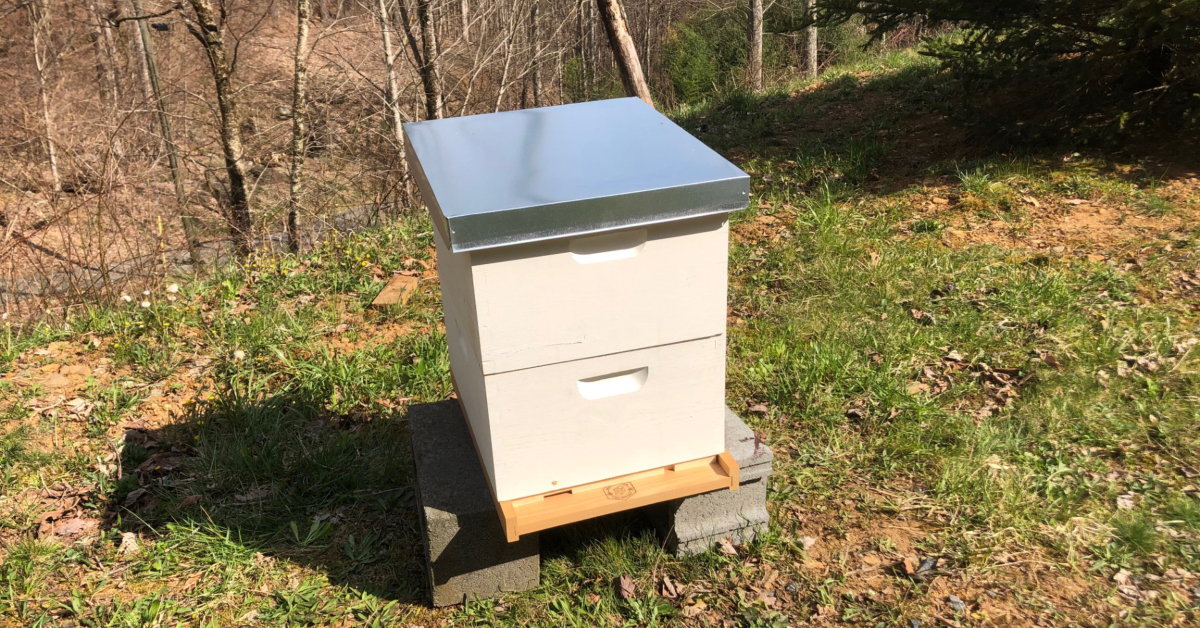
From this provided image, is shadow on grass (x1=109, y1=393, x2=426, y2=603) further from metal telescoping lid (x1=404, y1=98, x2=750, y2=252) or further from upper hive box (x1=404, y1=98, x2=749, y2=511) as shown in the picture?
metal telescoping lid (x1=404, y1=98, x2=750, y2=252)

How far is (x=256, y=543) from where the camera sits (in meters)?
2.95

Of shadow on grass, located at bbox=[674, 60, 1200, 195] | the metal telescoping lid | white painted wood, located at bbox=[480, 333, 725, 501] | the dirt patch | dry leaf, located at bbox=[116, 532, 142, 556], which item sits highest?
the metal telescoping lid

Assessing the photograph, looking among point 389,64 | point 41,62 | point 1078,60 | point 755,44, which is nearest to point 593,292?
point 1078,60

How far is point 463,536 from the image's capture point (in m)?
2.53

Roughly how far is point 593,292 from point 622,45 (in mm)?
5483

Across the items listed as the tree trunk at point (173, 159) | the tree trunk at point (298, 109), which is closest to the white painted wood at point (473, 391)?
the tree trunk at point (173, 159)

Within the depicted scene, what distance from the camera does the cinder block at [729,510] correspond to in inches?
106

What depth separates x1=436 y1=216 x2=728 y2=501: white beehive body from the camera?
205 cm

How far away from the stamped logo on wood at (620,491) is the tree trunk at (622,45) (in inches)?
200

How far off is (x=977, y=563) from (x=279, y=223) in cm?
899

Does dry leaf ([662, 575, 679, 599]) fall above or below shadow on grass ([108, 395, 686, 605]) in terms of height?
below

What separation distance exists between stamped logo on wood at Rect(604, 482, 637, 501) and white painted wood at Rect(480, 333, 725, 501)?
0.12ft

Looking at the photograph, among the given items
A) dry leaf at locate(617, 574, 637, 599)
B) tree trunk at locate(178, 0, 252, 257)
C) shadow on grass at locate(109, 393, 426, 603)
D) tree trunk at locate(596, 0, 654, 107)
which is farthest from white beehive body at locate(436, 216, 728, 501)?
tree trunk at locate(178, 0, 252, 257)

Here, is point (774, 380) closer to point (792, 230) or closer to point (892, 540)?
point (892, 540)
